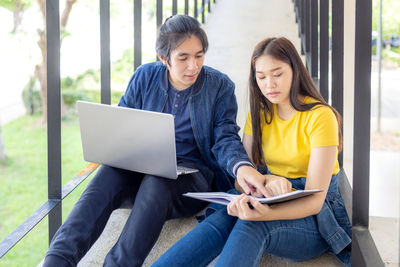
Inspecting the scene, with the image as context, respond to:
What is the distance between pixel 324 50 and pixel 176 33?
0.99 meters

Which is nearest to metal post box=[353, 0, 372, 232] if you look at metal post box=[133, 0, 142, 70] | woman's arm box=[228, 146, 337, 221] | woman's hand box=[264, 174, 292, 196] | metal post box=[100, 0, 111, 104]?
woman's arm box=[228, 146, 337, 221]

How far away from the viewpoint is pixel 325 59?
2.47 metres

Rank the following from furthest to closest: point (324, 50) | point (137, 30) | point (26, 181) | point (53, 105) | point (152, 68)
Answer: point (26, 181)
point (137, 30)
point (324, 50)
point (152, 68)
point (53, 105)

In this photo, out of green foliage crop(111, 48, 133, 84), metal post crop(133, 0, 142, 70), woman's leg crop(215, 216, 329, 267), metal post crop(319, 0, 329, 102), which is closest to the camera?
woman's leg crop(215, 216, 329, 267)

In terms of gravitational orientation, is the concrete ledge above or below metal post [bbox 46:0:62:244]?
below

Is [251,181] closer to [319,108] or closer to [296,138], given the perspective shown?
[296,138]

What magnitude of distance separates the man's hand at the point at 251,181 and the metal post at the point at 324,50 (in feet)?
3.20

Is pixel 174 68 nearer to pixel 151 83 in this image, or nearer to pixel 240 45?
pixel 151 83

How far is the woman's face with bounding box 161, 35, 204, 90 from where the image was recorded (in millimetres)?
1801

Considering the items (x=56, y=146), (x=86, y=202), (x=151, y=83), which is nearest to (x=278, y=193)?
(x=86, y=202)

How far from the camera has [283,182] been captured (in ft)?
4.83

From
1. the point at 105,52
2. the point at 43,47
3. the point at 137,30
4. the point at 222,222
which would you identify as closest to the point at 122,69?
the point at 43,47

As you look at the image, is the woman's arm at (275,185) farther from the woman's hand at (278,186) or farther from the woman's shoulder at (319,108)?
the woman's shoulder at (319,108)

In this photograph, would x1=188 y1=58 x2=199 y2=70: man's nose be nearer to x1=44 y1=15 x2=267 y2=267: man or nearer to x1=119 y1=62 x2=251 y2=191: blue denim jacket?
x1=44 y1=15 x2=267 y2=267: man
